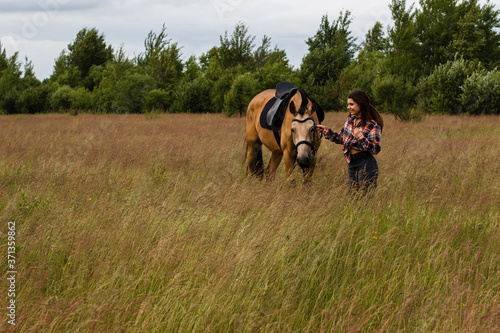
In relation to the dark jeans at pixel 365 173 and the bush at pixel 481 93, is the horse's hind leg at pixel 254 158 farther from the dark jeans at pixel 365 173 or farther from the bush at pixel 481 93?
the bush at pixel 481 93

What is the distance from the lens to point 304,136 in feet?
14.8

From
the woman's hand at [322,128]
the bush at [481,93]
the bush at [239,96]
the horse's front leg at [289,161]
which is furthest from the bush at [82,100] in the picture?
the woman's hand at [322,128]

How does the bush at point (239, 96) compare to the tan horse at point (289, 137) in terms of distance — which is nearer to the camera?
the tan horse at point (289, 137)

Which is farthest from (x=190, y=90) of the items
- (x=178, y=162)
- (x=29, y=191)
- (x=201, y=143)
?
(x=29, y=191)

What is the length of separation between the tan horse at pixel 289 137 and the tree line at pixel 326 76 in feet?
37.2

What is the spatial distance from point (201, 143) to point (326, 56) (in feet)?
82.4

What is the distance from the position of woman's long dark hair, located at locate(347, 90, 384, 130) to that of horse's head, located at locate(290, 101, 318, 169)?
1.80ft

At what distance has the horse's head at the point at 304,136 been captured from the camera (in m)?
4.40

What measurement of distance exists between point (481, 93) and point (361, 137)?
742 inches

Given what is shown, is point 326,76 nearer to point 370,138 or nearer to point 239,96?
point 239,96

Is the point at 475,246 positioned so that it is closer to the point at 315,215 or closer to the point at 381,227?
the point at 381,227

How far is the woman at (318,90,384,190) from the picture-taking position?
4.20m

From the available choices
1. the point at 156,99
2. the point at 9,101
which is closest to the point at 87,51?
the point at 9,101

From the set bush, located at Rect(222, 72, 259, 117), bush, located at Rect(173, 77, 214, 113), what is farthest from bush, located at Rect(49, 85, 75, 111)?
bush, located at Rect(222, 72, 259, 117)
